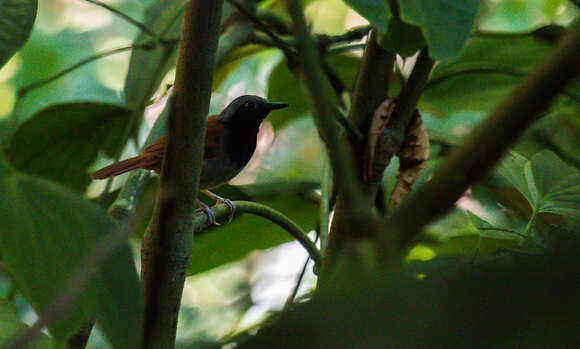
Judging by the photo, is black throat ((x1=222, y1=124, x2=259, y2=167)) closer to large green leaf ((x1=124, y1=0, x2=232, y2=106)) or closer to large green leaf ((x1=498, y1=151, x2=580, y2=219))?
large green leaf ((x1=124, y1=0, x2=232, y2=106))

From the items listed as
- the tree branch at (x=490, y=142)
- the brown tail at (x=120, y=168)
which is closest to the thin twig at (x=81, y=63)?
the brown tail at (x=120, y=168)

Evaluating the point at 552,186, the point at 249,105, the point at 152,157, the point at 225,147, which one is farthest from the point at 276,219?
the point at 249,105

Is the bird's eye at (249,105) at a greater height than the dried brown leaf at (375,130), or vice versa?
the dried brown leaf at (375,130)

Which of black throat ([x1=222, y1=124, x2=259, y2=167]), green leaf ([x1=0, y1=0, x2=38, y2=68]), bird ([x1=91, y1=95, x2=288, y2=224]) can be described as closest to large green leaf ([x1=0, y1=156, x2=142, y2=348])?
green leaf ([x1=0, y1=0, x2=38, y2=68])

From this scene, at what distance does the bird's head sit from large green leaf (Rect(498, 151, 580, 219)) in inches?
40.2

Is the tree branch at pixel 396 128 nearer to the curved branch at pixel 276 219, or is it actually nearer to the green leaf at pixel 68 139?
the curved branch at pixel 276 219

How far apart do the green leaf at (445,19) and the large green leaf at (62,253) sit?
0.95 ft

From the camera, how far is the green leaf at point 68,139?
97cm

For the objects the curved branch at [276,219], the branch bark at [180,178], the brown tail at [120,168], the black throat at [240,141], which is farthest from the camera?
the black throat at [240,141]

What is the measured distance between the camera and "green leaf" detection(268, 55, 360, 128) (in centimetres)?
120

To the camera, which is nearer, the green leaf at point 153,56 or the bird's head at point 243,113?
the green leaf at point 153,56

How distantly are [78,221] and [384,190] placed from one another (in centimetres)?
65

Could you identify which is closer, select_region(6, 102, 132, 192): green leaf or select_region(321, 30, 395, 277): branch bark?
select_region(321, 30, 395, 277): branch bark

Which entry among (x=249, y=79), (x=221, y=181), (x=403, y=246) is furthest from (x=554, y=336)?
(x=249, y=79)
